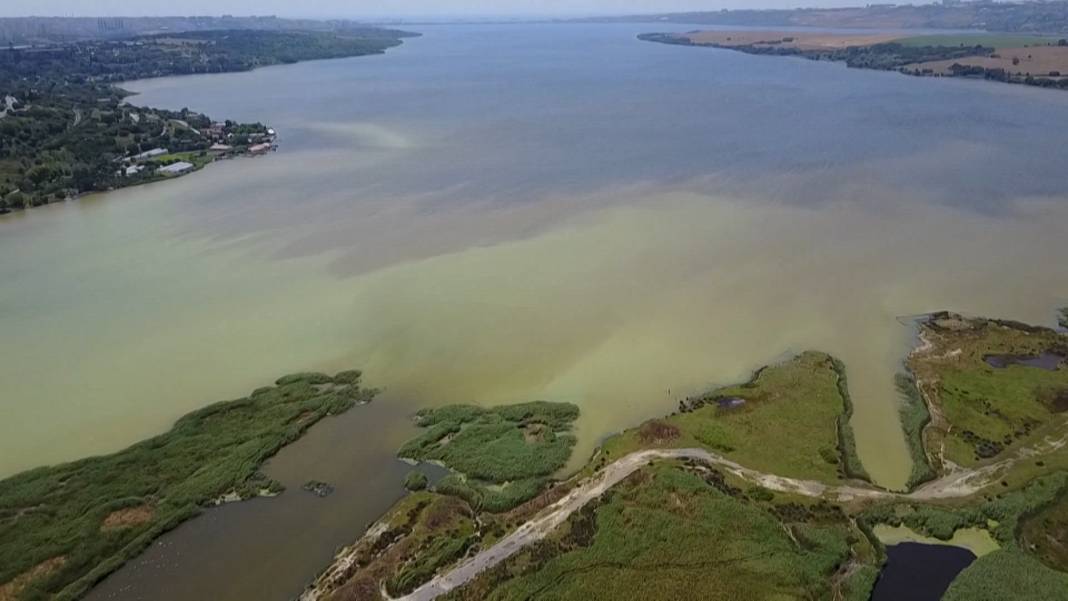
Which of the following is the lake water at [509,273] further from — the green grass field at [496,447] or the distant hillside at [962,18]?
the distant hillside at [962,18]

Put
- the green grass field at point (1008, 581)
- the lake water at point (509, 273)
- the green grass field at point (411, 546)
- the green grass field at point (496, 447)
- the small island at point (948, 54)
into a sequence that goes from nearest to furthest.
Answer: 1. the green grass field at point (1008, 581)
2. the green grass field at point (411, 546)
3. the green grass field at point (496, 447)
4. the lake water at point (509, 273)
5. the small island at point (948, 54)

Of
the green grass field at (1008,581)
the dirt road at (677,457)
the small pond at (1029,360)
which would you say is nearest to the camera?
the green grass field at (1008,581)

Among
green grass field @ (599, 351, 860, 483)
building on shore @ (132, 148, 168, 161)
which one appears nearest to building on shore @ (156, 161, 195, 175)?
building on shore @ (132, 148, 168, 161)

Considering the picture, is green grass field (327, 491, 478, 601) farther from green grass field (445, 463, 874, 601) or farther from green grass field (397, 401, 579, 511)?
green grass field (445, 463, 874, 601)

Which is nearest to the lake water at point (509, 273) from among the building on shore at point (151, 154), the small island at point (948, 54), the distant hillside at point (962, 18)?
the building on shore at point (151, 154)

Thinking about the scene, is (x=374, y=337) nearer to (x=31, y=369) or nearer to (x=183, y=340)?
(x=183, y=340)

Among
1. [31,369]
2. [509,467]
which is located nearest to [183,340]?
[31,369]
